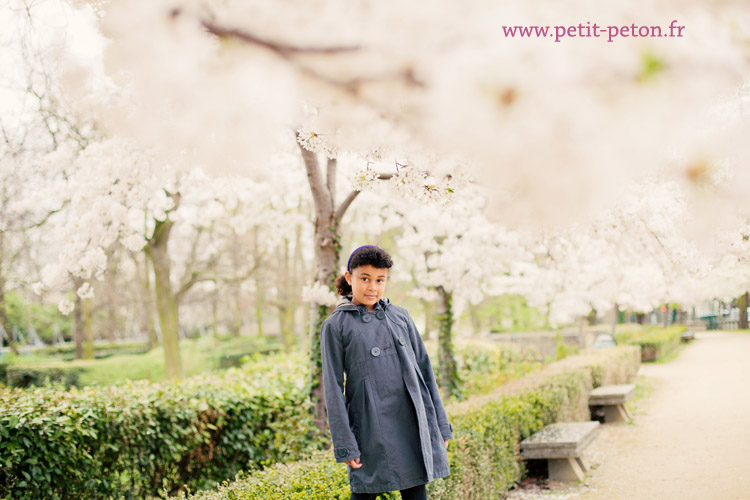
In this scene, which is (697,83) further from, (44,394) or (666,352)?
(666,352)

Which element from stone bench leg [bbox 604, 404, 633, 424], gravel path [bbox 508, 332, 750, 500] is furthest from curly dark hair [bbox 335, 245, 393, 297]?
stone bench leg [bbox 604, 404, 633, 424]

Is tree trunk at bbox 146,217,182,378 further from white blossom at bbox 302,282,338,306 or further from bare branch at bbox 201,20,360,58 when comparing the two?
bare branch at bbox 201,20,360,58

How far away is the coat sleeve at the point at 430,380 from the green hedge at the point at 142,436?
2.87 m

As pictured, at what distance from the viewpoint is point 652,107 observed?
1228mm

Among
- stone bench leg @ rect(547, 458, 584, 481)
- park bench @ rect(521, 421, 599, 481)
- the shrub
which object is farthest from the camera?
the shrub

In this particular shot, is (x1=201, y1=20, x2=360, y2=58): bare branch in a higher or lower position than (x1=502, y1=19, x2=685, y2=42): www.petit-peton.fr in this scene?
higher

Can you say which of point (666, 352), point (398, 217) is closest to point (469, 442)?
point (398, 217)

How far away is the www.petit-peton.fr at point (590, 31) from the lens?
1.19 meters

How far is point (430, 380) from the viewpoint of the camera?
3.25 meters

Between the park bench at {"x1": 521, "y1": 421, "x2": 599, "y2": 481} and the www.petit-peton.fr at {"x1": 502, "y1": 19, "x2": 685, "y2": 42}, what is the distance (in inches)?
214

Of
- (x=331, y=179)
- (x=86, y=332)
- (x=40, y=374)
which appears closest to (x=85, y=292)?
(x=331, y=179)

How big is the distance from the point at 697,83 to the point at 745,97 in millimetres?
2049

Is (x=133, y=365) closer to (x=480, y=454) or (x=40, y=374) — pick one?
(x=40, y=374)

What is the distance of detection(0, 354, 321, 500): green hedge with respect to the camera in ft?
14.9
